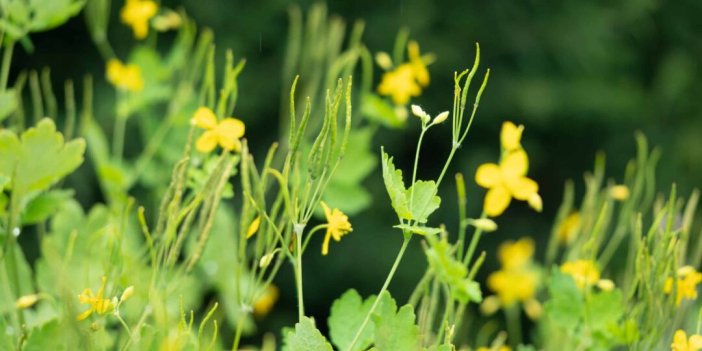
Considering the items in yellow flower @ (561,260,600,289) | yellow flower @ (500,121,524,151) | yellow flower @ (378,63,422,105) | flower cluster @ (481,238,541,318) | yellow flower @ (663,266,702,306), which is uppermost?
yellow flower @ (500,121,524,151)

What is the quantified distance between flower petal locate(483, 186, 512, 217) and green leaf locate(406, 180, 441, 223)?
0.04 meters

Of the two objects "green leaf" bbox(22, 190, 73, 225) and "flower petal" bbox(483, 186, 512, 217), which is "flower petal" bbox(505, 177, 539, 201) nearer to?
"flower petal" bbox(483, 186, 512, 217)

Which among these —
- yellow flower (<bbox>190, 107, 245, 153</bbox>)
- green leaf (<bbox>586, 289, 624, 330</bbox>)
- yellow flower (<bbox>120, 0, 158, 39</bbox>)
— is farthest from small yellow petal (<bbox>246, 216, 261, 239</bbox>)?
yellow flower (<bbox>120, 0, 158, 39</bbox>)

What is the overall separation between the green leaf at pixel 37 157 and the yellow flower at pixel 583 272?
40 cm

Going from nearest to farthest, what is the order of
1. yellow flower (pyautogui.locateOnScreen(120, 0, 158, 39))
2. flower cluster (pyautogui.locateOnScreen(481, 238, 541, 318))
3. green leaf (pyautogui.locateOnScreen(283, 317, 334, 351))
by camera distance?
green leaf (pyautogui.locateOnScreen(283, 317, 334, 351)) < yellow flower (pyautogui.locateOnScreen(120, 0, 158, 39)) < flower cluster (pyautogui.locateOnScreen(481, 238, 541, 318))

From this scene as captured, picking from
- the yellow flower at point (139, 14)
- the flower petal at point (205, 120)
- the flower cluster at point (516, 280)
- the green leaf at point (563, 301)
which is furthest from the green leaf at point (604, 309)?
the flower cluster at point (516, 280)

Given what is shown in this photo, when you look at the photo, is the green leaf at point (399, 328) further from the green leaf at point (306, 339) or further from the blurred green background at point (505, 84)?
the blurred green background at point (505, 84)

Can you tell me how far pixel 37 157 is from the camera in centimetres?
71

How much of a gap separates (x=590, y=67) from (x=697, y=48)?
0.50m

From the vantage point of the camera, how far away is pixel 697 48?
3.50 meters

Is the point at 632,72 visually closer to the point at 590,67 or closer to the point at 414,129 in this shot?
the point at 590,67

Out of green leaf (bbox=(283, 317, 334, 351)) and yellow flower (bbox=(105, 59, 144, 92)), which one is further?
yellow flower (bbox=(105, 59, 144, 92))

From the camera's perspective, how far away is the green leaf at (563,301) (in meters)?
0.83

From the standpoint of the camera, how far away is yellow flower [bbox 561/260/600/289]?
2.65ft
